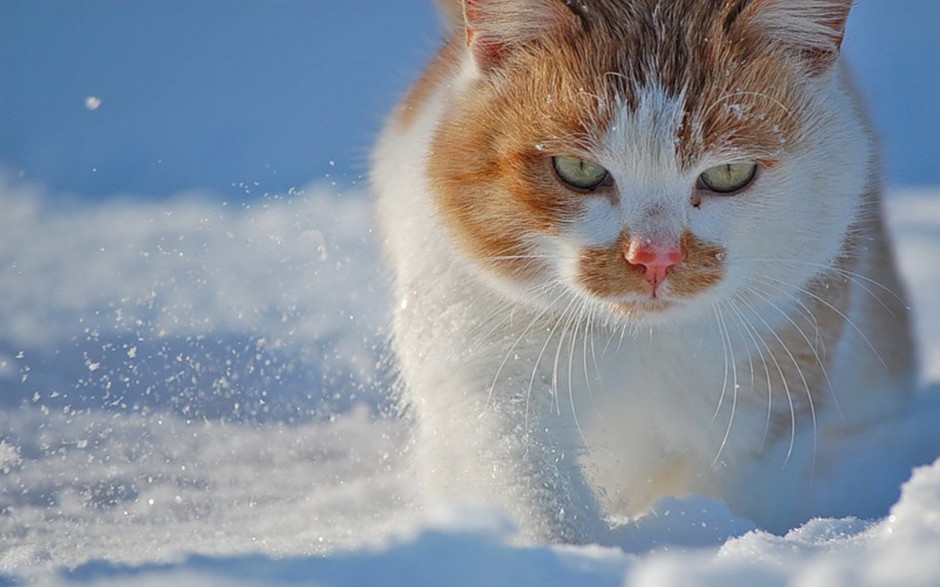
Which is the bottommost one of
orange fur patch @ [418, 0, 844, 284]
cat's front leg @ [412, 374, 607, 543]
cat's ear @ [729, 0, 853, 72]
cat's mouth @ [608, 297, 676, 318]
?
cat's front leg @ [412, 374, 607, 543]

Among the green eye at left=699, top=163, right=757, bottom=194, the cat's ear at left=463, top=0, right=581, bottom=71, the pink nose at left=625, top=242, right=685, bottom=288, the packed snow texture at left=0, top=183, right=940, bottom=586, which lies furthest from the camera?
the packed snow texture at left=0, top=183, right=940, bottom=586

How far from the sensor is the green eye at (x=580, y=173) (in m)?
1.96

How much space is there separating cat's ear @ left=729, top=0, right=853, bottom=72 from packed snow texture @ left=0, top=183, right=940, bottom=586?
0.86 meters

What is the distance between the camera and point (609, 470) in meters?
2.42

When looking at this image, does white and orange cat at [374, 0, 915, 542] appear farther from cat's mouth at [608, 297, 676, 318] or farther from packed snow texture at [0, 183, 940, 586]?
packed snow texture at [0, 183, 940, 586]

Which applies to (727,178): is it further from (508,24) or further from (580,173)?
(508,24)

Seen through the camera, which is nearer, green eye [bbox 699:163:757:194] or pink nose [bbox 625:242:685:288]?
pink nose [bbox 625:242:685:288]

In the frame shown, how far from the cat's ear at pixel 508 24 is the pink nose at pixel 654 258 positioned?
1.57ft

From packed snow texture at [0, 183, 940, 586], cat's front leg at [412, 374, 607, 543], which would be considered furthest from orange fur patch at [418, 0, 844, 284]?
packed snow texture at [0, 183, 940, 586]

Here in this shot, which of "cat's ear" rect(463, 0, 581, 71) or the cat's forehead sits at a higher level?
"cat's ear" rect(463, 0, 581, 71)

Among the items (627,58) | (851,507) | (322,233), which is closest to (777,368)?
(851,507)

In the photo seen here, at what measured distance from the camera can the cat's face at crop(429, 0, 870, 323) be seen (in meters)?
1.90

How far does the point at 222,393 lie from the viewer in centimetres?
325

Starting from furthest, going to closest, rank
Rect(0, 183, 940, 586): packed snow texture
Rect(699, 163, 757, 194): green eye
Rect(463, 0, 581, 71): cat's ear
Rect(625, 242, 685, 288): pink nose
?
Rect(0, 183, 940, 586): packed snow texture, Rect(463, 0, 581, 71): cat's ear, Rect(699, 163, 757, 194): green eye, Rect(625, 242, 685, 288): pink nose
